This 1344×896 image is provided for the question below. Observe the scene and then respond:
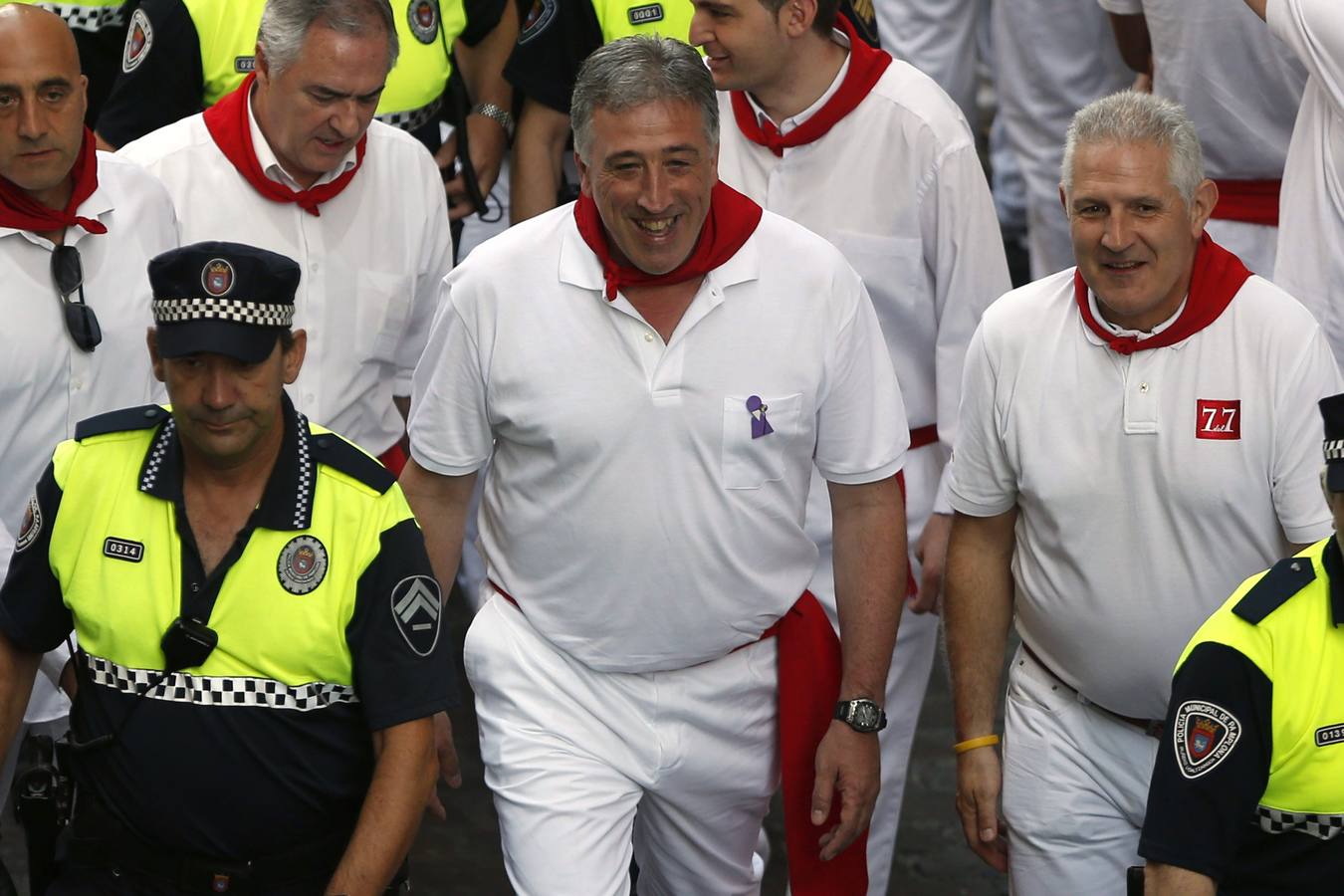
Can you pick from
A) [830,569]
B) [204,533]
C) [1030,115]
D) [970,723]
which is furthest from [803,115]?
[1030,115]

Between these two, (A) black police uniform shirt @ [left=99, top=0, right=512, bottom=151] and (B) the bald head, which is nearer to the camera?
(B) the bald head

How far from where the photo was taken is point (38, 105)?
4.80 metres

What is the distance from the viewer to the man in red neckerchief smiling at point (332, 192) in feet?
16.6

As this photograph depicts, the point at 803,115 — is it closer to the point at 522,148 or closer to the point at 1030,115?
the point at 522,148

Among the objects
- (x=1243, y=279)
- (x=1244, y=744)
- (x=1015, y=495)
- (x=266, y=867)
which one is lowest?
(x=266, y=867)

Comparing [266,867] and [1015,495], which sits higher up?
[1015,495]

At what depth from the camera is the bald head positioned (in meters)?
4.79

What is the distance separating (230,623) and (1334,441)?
6.29ft

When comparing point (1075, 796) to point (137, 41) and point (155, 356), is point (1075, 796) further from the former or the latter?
point (137, 41)

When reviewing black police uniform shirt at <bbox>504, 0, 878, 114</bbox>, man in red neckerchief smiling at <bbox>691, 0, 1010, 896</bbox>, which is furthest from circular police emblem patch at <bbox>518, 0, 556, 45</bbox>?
man in red neckerchief smiling at <bbox>691, 0, 1010, 896</bbox>

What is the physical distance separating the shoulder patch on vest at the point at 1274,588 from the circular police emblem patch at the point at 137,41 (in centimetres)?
306

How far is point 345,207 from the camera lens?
17.4ft

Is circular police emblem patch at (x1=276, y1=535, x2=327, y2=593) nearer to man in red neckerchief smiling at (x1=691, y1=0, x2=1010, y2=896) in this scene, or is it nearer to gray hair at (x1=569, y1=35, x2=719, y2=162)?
gray hair at (x1=569, y1=35, x2=719, y2=162)

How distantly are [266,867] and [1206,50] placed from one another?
3.19 metres
